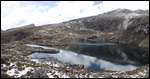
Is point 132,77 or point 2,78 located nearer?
point 2,78

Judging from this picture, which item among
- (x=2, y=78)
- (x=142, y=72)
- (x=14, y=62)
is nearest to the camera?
(x=2, y=78)

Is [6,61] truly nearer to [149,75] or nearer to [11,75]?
[11,75]

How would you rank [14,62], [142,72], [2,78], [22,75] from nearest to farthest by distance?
[2,78] < [22,75] < [142,72] < [14,62]

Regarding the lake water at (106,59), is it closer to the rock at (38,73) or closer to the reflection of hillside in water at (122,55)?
the reflection of hillside in water at (122,55)

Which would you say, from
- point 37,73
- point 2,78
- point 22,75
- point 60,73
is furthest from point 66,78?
point 2,78

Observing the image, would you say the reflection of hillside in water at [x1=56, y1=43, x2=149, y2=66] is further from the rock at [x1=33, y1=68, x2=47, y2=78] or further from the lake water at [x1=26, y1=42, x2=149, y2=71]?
the rock at [x1=33, y1=68, x2=47, y2=78]

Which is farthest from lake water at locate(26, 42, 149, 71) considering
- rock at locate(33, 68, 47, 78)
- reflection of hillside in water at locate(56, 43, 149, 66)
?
rock at locate(33, 68, 47, 78)

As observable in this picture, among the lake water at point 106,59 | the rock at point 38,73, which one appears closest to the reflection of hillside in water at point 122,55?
the lake water at point 106,59

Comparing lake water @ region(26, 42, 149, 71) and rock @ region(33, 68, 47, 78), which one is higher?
rock @ region(33, 68, 47, 78)

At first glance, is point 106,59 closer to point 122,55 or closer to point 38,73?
point 122,55

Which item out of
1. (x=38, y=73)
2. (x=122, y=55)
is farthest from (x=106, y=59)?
(x=38, y=73)

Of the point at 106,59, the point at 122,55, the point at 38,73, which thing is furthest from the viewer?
the point at 122,55
